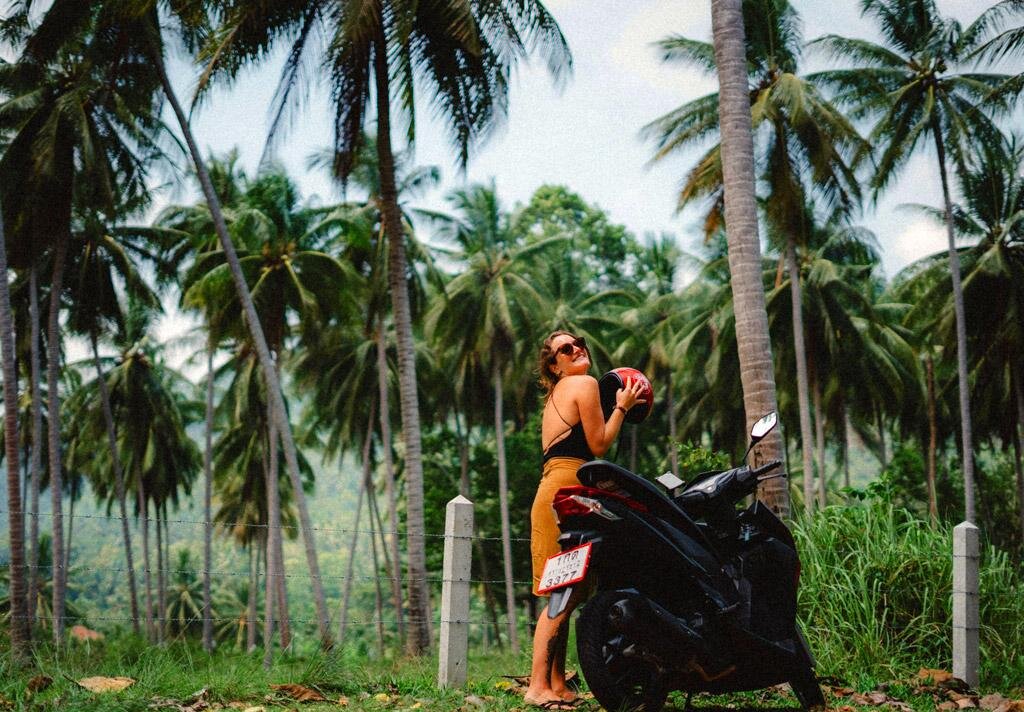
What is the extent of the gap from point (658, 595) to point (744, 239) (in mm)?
3893

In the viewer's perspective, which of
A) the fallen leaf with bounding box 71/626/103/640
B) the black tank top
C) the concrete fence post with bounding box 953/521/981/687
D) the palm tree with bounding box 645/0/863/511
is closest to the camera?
the black tank top

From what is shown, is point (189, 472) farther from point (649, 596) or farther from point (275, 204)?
point (649, 596)

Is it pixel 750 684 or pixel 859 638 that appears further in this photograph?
pixel 859 638

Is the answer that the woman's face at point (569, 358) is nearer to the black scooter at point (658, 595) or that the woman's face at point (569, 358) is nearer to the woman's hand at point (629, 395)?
the woman's hand at point (629, 395)

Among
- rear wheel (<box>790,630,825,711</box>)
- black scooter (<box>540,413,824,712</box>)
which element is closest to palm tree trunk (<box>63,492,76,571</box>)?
black scooter (<box>540,413,824,712</box>)

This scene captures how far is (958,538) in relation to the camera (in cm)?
658

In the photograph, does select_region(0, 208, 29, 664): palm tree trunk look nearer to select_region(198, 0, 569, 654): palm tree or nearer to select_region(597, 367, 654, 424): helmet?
select_region(198, 0, 569, 654): palm tree

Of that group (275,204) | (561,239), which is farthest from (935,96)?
(275,204)

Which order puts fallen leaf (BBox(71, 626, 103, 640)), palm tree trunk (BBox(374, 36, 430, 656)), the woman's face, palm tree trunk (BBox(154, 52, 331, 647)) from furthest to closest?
palm tree trunk (BBox(154, 52, 331, 647)) → palm tree trunk (BBox(374, 36, 430, 656)) → fallen leaf (BBox(71, 626, 103, 640)) → the woman's face

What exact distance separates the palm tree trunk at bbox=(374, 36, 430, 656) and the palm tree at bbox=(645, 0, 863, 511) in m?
7.95

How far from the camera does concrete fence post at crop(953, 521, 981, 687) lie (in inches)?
248

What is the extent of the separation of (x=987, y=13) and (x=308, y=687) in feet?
64.9

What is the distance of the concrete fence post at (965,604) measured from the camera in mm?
6301

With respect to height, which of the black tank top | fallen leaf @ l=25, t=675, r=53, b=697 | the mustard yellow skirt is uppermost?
the black tank top
